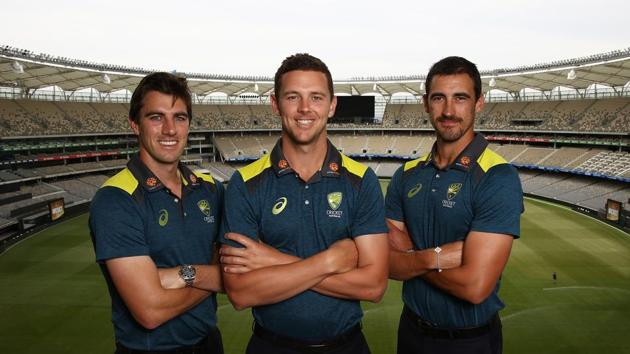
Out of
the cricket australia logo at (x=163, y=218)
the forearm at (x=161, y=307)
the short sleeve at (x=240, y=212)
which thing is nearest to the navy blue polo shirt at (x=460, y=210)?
the short sleeve at (x=240, y=212)

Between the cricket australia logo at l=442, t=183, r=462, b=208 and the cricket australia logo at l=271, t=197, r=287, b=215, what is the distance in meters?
2.10

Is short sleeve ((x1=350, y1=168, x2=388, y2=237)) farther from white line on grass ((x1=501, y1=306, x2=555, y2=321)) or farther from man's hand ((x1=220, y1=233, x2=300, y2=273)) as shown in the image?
white line on grass ((x1=501, y1=306, x2=555, y2=321))

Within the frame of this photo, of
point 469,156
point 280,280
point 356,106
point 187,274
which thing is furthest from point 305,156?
point 356,106

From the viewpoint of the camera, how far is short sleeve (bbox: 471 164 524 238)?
186 inches

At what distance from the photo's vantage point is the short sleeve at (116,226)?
4.48 m

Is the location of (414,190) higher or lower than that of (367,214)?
higher

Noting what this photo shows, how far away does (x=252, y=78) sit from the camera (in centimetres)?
6538

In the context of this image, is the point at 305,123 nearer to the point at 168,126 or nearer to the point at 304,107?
the point at 304,107

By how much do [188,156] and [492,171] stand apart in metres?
66.2

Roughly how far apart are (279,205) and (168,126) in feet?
6.13

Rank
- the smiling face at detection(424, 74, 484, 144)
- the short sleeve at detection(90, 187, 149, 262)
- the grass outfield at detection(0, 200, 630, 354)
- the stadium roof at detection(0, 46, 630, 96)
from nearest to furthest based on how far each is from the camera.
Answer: the short sleeve at detection(90, 187, 149, 262) < the smiling face at detection(424, 74, 484, 144) < the grass outfield at detection(0, 200, 630, 354) < the stadium roof at detection(0, 46, 630, 96)

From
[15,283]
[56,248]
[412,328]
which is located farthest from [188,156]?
[412,328]

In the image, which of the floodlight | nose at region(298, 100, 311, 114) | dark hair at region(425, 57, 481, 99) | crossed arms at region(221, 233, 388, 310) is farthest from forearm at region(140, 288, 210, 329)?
the floodlight

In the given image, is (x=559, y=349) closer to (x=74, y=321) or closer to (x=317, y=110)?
(x=317, y=110)
